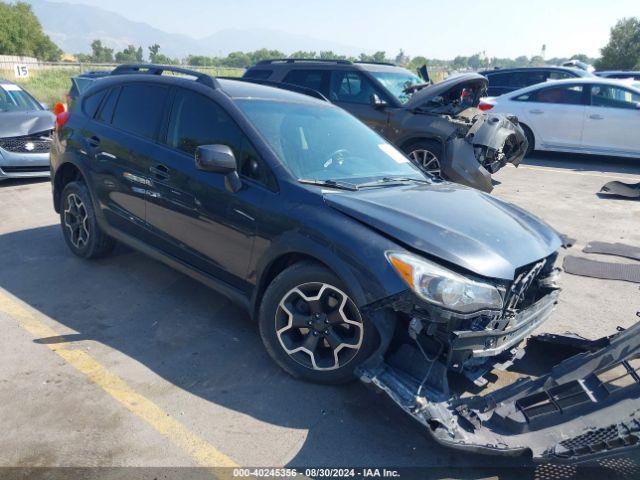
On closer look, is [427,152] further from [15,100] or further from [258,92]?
[15,100]

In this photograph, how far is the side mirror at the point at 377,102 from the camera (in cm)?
852

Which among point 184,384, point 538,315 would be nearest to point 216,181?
point 184,384

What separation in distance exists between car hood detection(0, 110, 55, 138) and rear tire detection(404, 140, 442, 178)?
585 centimetres

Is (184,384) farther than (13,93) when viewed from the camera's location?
No

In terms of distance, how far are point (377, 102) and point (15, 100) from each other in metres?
6.25

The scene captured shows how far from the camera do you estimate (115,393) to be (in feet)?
10.7

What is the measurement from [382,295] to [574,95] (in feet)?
33.9

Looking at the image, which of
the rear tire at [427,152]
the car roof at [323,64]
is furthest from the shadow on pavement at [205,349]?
the car roof at [323,64]

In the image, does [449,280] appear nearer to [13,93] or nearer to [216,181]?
[216,181]

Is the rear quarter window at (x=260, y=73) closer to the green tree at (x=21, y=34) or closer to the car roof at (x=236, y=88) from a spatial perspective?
the car roof at (x=236, y=88)

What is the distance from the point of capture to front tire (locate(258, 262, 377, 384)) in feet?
10.2

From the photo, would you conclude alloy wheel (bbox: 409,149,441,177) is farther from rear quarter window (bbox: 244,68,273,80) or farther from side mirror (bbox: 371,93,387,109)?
rear quarter window (bbox: 244,68,273,80)

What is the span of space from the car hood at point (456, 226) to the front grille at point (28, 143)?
7110 mm

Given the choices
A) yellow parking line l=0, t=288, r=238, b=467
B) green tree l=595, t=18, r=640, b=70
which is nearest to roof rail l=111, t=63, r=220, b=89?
yellow parking line l=0, t=288, r=238, b=467
